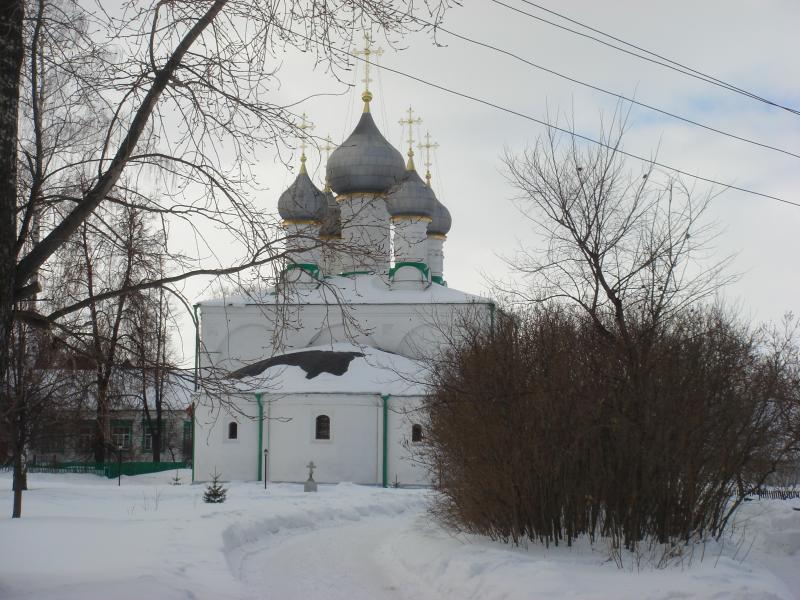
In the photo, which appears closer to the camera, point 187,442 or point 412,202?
point 412,202

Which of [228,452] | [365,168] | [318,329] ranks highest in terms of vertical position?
[365,168]

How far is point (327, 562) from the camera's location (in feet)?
34.9

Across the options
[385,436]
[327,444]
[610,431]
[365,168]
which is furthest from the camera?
[365,168]

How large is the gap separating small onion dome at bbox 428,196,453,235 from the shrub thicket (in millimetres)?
25870

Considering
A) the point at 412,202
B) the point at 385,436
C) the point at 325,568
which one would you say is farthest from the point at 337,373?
the point at 325,568

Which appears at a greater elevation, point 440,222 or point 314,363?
point 440,222

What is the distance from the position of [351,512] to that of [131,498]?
15.6 ft

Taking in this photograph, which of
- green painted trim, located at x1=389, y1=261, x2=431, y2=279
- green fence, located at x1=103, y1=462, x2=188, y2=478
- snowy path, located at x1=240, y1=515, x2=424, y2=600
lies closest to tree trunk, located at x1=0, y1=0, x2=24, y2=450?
snowy path, located at x1=240, y1=515, x2=424, y2=600

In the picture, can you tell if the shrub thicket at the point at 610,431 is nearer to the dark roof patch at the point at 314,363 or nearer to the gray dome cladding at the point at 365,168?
the dark roof patch at the point at 314,363

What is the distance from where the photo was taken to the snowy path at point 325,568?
28.0 ft

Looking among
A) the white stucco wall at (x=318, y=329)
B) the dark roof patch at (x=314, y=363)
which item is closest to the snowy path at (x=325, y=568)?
the dark roof patch at (x=314, y=363)

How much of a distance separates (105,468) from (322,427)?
9.67m

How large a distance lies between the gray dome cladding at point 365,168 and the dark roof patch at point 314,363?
654 cm

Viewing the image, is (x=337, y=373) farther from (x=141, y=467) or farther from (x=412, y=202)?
(x=141, y=467)
